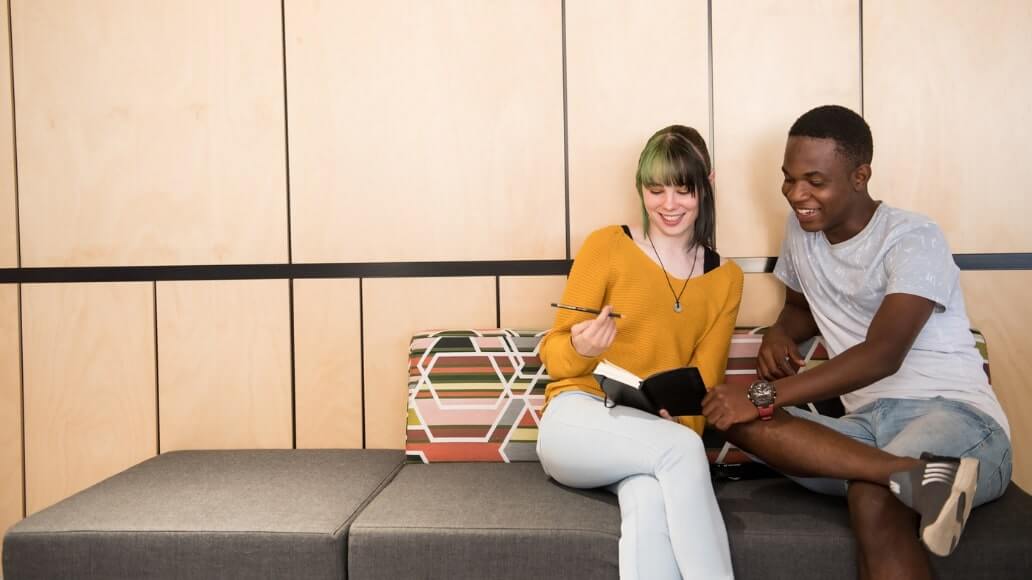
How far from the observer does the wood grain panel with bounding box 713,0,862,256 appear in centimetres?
262

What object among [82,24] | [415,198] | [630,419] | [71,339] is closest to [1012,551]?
[630,419]

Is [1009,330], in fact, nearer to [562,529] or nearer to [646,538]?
[646,538]

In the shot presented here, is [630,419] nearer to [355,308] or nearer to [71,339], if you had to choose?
[355,308]

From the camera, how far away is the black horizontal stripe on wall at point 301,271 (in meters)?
2.73

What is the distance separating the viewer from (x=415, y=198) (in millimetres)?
2756

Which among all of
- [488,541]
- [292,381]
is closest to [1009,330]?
[488,541]

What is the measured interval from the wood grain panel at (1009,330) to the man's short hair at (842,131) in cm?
76

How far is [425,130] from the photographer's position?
2.74m

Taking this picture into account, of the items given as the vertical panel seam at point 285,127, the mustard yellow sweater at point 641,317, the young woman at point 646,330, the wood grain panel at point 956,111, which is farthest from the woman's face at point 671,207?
the vertical panel seam at point 285,127

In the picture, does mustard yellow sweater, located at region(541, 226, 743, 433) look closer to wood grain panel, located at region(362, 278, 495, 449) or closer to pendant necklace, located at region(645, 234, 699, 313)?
pendant necklace, located at region(645, 234, 699, 313)

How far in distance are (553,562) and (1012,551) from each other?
40.1 inches

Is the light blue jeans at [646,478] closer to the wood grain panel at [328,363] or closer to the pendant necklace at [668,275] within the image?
the pendant necklace at [668,275]

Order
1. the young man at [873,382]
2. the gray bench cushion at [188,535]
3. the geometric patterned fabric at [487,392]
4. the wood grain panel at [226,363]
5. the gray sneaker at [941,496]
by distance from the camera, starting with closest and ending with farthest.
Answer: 1. the gray sneaker at [941,496]
2. the young man at [873,382]
3. the gray bench cushion at [188,535]
4. the geometric patterned fabric at [487,392]
5. the wood grain panel at [226,363]

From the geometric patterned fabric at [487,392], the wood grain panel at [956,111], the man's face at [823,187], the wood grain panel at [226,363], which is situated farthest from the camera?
the wood grain panel at [226,363]
